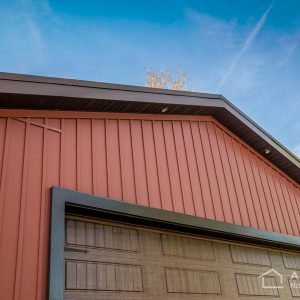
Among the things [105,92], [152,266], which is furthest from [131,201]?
[105,92]

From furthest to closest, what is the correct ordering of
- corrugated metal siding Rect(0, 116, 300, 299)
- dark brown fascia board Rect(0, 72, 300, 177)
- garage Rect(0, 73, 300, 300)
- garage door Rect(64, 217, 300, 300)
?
dark brown fascia board Rect(0, 72, 300, 177) → garage door Rect(64, 217, 300, 300) → garage Rect(0, 73, 300, 300) → corrugated metal siding Rect(0, 116, 300, 299)

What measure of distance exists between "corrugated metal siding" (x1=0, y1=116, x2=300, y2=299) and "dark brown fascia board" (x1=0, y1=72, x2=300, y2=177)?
0.32m

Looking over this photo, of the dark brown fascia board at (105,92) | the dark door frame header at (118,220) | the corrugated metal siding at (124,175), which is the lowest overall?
the dark door frame header at (118,220)

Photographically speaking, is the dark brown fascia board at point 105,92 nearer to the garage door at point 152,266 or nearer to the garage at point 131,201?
the garage at point 131,201

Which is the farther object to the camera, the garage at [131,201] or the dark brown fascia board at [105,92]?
the dark brown fascia board at [105,92]

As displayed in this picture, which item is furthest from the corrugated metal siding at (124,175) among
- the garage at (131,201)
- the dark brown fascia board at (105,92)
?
the dark brown fascia board at (105,92)

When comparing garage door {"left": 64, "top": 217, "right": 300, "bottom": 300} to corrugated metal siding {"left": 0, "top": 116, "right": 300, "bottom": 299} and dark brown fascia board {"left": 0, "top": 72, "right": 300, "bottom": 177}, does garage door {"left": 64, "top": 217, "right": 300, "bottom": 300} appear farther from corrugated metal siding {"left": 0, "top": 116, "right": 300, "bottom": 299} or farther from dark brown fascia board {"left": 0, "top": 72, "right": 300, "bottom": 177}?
dark brown fascia board {"left": 0, "top": 72, "right": 300, "bottom": 177}

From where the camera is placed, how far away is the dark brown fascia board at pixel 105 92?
411 cm

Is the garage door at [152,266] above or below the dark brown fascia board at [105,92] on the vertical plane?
below

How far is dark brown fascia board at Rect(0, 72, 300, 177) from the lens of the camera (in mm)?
4109

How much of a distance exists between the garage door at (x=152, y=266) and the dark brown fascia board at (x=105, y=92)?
55.1 inches

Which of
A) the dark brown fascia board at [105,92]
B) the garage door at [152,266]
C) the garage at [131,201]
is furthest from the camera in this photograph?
the dark brown fascia board at [105,92]

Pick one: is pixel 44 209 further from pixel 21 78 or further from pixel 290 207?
pixel 290 207

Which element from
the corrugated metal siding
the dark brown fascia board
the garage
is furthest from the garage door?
the dark brown fascia board
